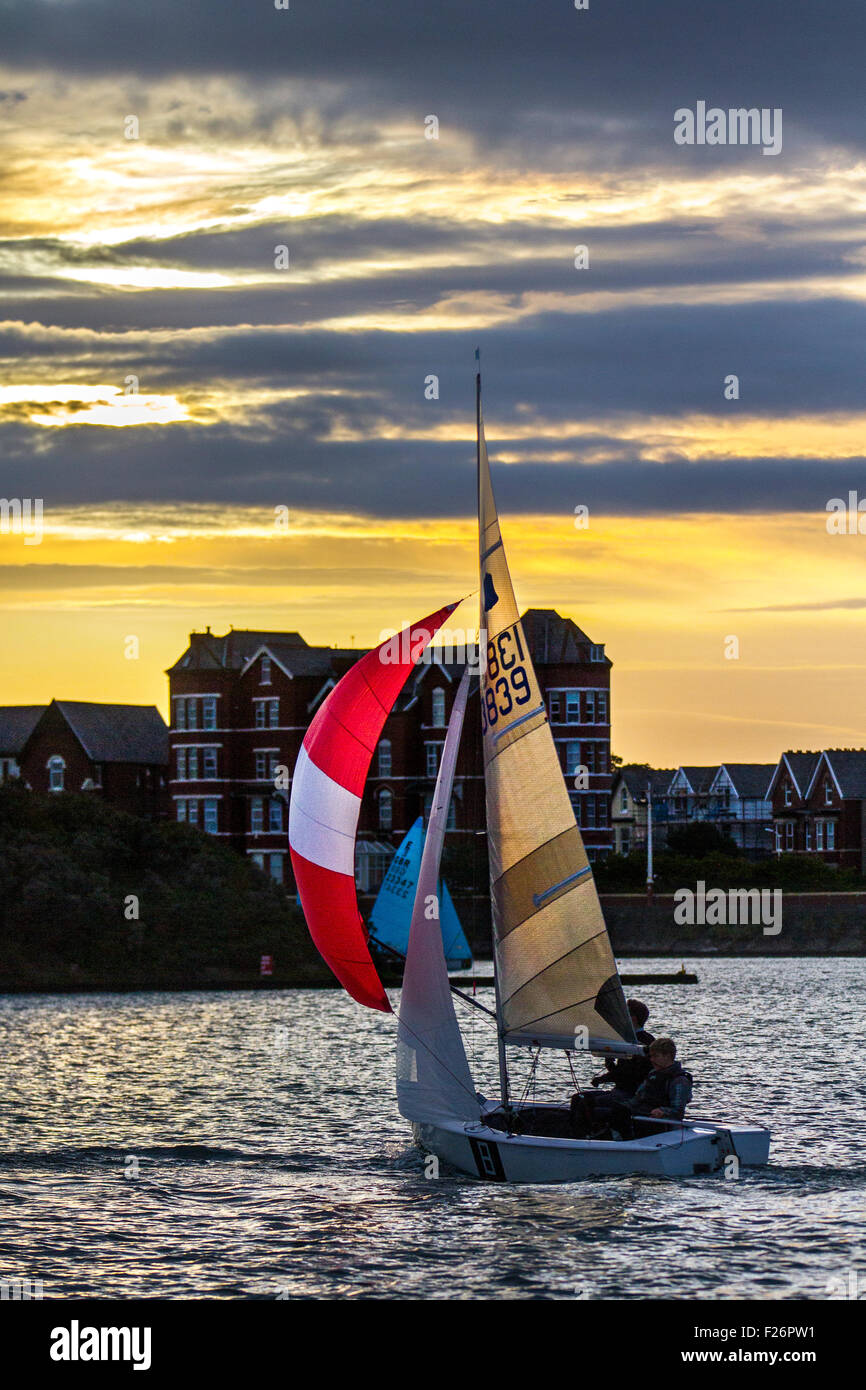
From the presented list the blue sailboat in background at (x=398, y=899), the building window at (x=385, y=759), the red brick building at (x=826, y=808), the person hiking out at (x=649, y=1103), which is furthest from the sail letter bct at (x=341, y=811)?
the red brick building at (x=826, y=808)

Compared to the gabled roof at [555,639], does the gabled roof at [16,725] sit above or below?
below

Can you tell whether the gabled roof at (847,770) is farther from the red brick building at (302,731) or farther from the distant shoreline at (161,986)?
the distant shoreline at (161,986)

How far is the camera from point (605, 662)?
108m

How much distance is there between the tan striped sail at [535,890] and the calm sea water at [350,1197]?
85.0 inches

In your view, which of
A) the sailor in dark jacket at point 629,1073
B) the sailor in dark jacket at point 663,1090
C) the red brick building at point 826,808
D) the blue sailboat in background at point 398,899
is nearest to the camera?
the sailor in dark jacket at point 663,1090

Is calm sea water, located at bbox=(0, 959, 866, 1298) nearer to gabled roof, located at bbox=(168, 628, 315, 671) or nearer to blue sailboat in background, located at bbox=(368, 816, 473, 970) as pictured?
blue sailboat in background, located at bbox=(368, 816, 473, 970)

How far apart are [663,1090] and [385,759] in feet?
271

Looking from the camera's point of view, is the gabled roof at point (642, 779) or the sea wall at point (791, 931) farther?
the gabled roof at point (642, 779)

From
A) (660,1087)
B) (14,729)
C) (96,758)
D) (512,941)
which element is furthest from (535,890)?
(14,729)

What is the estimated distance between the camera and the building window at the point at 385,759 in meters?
104

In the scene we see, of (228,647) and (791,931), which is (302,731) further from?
(791,931)

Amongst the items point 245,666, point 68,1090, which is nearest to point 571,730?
point 245,666

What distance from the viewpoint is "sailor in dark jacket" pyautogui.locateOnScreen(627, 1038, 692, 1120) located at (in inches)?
852

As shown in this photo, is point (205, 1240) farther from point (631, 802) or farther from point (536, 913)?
point (631, 802)
